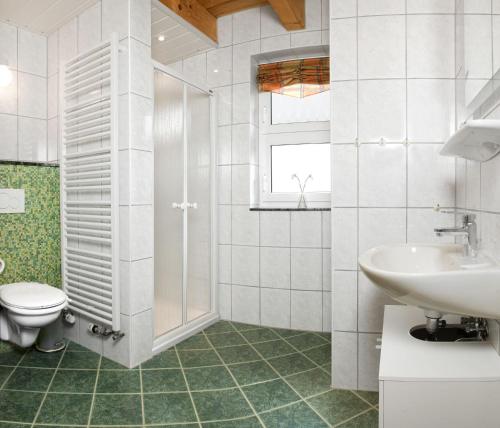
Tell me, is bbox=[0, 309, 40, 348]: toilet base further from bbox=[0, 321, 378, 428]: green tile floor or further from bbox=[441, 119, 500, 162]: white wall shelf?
bbox=[441, 119, 500, 162]: white wall shelf

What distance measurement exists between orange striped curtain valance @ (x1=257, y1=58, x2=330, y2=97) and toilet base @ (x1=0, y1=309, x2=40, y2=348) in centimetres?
228

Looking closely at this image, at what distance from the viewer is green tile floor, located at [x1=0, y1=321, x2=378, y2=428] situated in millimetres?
1676

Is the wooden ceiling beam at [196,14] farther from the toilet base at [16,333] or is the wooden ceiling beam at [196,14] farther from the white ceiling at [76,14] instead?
the toilet base at [16,333]

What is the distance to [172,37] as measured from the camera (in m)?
2.80

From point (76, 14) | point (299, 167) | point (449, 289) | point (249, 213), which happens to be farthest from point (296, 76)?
point (449, 289)


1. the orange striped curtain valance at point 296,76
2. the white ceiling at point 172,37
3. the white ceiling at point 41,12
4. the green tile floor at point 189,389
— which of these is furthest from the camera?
the orange striped curtain valance at point 296,76

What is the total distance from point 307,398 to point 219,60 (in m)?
2.46

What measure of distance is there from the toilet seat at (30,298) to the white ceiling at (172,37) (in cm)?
185

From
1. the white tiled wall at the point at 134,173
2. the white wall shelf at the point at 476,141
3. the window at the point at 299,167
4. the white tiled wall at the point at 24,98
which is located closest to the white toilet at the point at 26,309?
the white tiled wall at the point at 134,173

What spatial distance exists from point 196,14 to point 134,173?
1356mm

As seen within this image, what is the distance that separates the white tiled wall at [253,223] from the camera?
2.75m

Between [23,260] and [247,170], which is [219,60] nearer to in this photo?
[247,170]

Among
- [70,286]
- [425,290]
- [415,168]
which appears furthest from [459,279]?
[70,286]

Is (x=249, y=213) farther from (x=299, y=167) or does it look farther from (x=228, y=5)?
(x=228, y=5)
